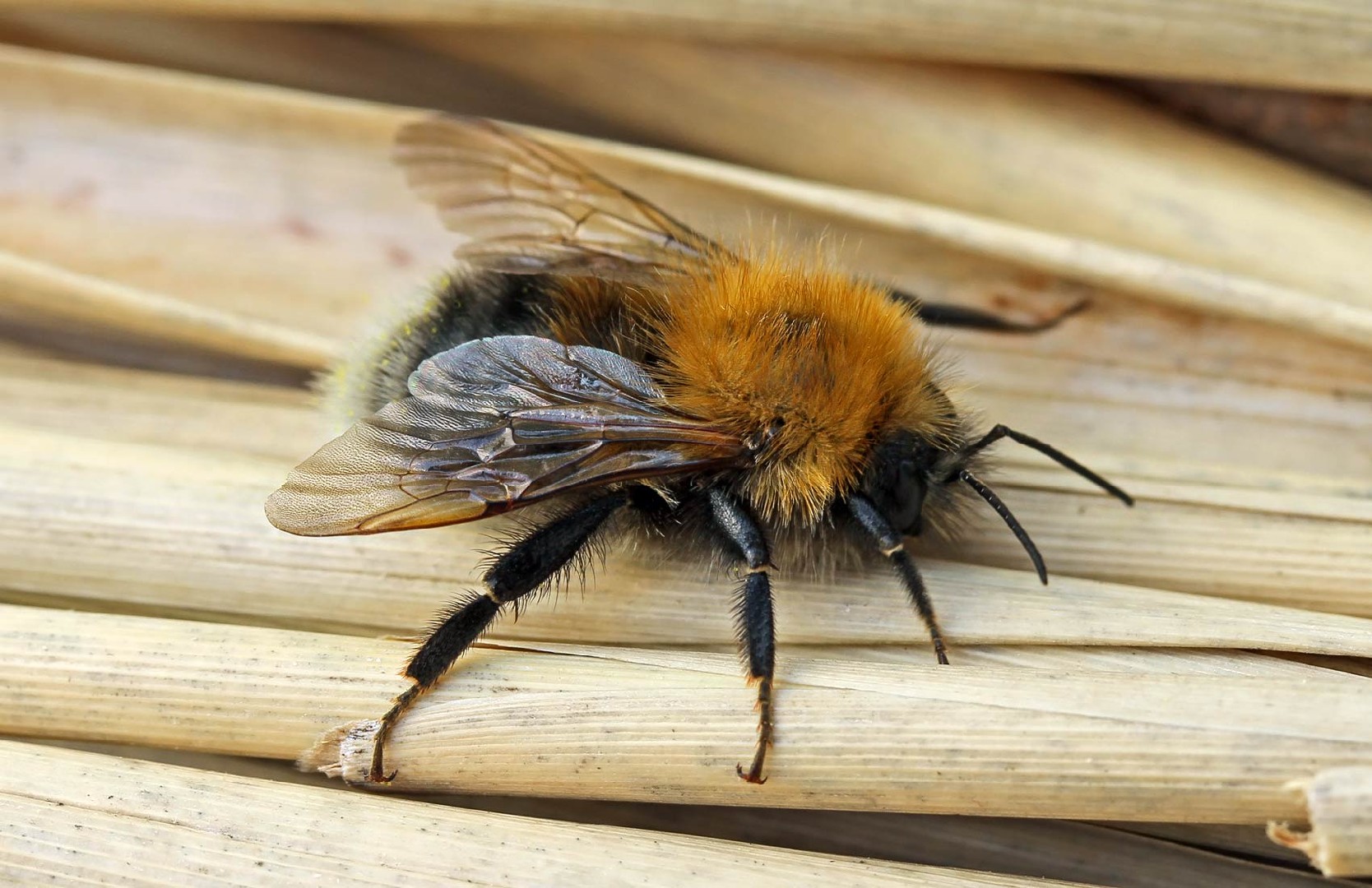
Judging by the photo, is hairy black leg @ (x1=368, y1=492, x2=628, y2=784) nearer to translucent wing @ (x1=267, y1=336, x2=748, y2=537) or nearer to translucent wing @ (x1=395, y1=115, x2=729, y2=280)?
translucent wing @ (x1=267, y1=336, x2=748, y2=537)

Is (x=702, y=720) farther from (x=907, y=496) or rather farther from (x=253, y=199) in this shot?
(x=253, y=199)

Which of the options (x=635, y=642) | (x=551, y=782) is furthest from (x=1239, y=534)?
(x=551, y=782)

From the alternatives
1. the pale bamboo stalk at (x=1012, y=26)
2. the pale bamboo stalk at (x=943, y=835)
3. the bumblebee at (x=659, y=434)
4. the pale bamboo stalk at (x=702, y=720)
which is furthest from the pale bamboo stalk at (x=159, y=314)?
the pale bamboo stalk at (x=943, y=835)

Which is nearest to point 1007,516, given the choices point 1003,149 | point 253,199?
point 1003,149

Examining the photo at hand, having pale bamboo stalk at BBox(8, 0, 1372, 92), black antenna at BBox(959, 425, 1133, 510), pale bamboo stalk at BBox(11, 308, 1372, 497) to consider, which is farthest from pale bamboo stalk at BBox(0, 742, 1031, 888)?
pale bamboo stalk at BBox(8, 0, 1372, 92)

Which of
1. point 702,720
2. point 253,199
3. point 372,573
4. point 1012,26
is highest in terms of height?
point 1012,26

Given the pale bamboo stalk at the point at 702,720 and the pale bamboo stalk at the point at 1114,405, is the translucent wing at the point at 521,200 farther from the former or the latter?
the pale bamboo stalk at the point at 702,720

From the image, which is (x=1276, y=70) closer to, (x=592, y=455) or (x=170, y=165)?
(x=592, y=455)
